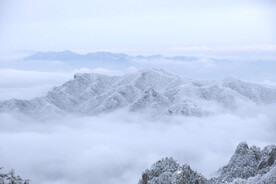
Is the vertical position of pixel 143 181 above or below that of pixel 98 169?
above

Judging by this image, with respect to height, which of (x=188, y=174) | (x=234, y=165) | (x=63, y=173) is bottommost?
(x=63, y=173)

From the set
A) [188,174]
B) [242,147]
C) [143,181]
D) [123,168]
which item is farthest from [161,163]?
[123,168]

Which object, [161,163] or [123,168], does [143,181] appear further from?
[123,168]

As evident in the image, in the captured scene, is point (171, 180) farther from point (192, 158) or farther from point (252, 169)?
point (192, 158)

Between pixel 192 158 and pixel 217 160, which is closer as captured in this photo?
pixel 217 160

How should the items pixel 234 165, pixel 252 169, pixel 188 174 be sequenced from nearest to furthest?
pixel 188 174
pixel 252 169
pixel 234 165

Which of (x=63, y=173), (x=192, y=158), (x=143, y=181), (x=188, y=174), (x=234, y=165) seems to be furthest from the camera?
(x=192, y=158)
